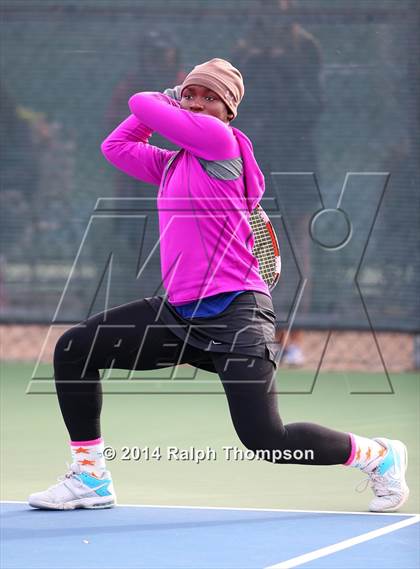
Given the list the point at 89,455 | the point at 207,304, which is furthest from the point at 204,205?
the point at 89,455

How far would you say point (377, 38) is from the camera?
8289 mm

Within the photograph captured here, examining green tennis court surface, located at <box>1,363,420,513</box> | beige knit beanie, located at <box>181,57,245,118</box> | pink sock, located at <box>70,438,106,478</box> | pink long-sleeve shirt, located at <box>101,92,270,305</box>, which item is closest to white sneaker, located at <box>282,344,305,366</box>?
green tennis court surface, located at <box>1,363,420,513</box>

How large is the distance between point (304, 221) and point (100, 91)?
1454 mm

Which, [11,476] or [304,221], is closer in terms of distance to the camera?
[11,476]

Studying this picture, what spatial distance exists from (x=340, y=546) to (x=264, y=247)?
3.32 ft

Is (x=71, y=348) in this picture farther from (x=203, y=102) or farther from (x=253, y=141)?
(x=253, y=141)

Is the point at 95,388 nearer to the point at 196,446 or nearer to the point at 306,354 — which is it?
the point at 196,446

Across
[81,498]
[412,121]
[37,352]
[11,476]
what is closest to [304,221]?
[412,121]

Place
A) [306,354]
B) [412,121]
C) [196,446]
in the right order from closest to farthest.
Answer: [196,446], [412,121], [306,354]

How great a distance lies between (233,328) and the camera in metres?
4.21

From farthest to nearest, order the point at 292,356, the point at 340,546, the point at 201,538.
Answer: the point at 292,356, the point at 201,538, the point at 340,546

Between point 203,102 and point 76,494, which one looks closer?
point 203,102

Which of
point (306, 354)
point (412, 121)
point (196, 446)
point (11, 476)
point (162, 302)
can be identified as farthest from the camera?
point (306, 354)

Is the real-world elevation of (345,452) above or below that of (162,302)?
below
